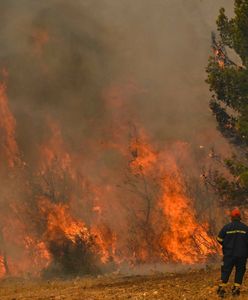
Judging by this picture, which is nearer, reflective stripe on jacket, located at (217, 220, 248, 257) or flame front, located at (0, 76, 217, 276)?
reflective stripe on jacket, located at (217, 220, 248, 257)

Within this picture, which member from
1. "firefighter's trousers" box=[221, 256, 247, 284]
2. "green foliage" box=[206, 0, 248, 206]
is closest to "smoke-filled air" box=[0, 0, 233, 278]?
"green foliage" box=[206, 0, 248, 206]

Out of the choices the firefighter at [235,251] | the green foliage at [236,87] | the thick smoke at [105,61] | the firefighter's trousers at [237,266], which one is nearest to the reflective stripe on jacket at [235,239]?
the firefighter at [235,251]

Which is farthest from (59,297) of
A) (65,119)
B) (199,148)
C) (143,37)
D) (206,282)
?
(143,37)

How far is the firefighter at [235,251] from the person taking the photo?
10.8m

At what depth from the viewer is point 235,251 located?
35.4 feet

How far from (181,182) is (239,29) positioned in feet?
33.1

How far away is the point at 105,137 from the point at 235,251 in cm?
1810

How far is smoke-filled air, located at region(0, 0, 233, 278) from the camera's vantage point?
2494 centimetres

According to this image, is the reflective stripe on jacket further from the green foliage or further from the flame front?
the flame front

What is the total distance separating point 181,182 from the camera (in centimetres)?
2528

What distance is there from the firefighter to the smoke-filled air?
1234cm

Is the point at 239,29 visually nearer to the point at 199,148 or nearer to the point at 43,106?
the point at 199,148

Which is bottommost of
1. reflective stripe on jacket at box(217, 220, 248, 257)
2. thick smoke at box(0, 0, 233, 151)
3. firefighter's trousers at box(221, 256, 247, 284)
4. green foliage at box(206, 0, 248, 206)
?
firefighter's trousers at box(221, 256, 247, 284)

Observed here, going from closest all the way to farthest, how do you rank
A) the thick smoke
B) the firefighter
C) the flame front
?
the firefighter < the flame front < the thick smoke
